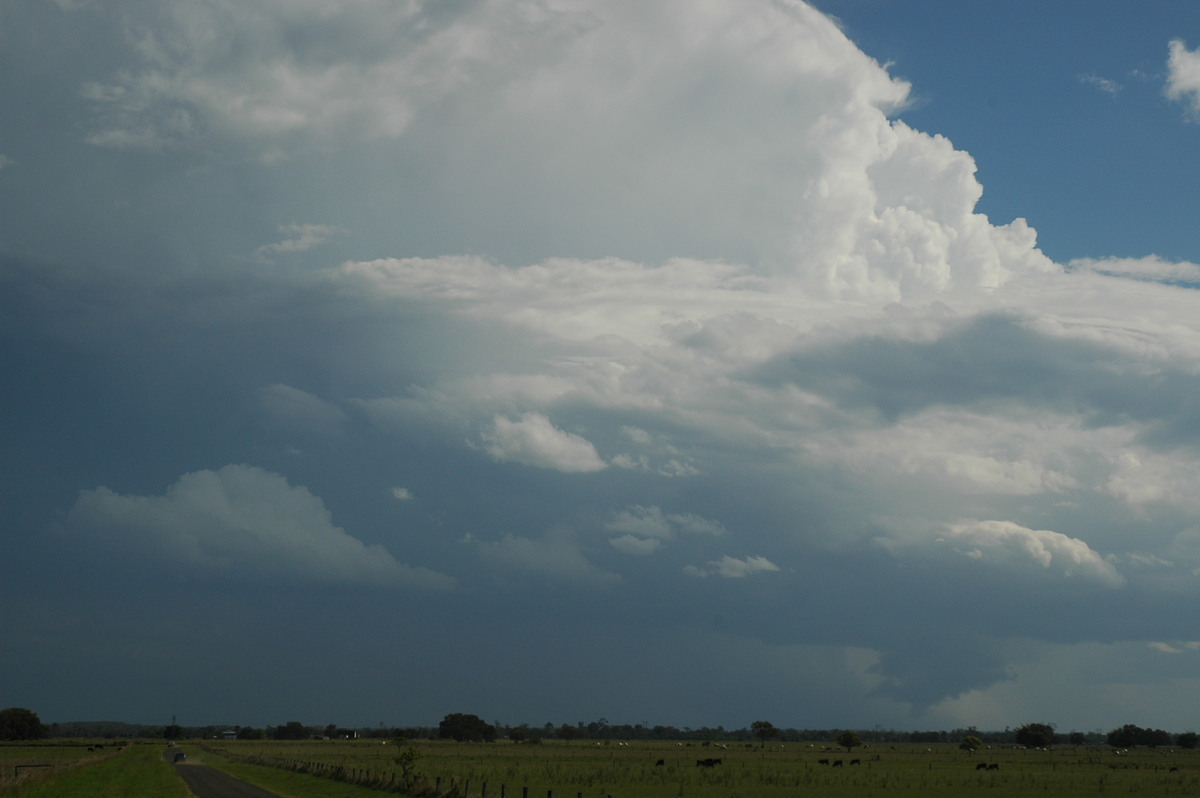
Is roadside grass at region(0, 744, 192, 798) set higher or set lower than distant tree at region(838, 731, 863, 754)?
higher

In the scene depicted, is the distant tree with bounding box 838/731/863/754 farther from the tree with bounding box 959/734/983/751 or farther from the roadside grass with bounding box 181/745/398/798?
the roadside grass with bounding box 181/745/398/798

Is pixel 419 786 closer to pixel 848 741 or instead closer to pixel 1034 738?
pixel 848 741

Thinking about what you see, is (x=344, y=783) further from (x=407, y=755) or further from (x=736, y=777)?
(x=736, y=777)

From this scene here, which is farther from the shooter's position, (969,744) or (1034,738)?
(1034,738)

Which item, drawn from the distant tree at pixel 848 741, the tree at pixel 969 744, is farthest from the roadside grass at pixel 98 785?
the distant tree at pixel 848 741

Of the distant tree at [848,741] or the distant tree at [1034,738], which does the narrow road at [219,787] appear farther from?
the distant tree at [1034,738]

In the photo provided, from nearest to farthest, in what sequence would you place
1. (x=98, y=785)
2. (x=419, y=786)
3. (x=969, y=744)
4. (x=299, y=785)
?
(x=419, y=786) < (x=98, y=785) < (x=299, y=785) < (x=969, y=744)

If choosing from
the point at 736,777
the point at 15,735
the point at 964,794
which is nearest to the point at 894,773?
the point at 736,777

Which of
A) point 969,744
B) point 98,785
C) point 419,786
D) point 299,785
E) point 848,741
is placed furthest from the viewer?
point 848,741

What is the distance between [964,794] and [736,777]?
18602 mm

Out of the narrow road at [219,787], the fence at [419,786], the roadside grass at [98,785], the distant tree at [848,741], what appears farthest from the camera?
the distant tree at [848,741]

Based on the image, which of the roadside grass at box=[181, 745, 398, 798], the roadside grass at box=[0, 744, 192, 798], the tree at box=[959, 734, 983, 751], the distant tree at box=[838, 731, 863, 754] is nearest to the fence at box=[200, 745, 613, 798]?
the roadside grass at box=[181, 745, 398, 798]

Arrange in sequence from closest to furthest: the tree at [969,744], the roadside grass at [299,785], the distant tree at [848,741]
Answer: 1. the roadside grass at [299,785]
2. the tree at [969,744]
3. the distant tree at [848,741]

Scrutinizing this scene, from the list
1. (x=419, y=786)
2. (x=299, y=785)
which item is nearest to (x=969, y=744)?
(x=299, y=785)
